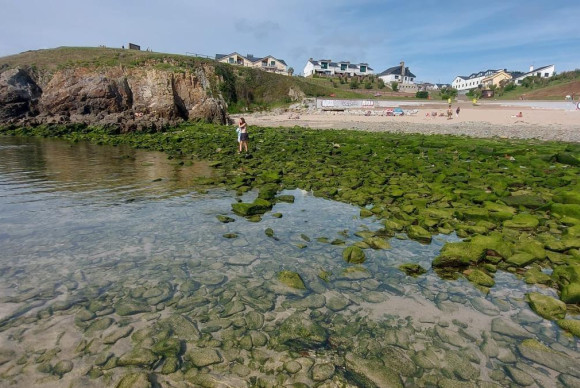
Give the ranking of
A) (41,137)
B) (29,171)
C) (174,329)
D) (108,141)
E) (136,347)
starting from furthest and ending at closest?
(41,137) < (108,141) < (29,171) < (174,329) < (136,347)

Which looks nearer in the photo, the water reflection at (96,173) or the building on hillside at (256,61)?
the water reflection at (96,173)

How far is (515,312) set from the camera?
18.9 feet

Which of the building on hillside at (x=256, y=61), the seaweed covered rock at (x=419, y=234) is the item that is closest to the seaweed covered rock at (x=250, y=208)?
the seaweed covered rock at (x=419, y=234)

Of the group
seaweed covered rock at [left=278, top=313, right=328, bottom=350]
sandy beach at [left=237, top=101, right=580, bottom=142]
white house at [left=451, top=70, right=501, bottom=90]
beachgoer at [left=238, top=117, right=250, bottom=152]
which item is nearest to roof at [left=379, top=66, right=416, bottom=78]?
white house at [left=451, top=70, right=501, bottom=90]

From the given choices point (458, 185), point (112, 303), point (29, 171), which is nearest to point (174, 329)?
point (112, 303)

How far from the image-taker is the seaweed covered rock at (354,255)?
760 cm

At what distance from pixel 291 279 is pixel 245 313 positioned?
1.32m

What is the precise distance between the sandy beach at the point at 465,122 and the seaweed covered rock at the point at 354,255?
30.2 m

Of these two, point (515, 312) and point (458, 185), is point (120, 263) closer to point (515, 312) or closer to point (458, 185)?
point (515, 312)

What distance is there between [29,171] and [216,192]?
12313mm

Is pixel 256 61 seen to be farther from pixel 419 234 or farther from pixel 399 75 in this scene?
pixel 419 234

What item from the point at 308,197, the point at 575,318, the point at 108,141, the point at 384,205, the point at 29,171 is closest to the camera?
the point at 575,318

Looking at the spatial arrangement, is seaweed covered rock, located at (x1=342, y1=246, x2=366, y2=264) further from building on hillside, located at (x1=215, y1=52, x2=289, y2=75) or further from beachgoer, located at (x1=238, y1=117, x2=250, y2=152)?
building on hillside, located at (x1=215, y1=52, x2=289, y2=75)

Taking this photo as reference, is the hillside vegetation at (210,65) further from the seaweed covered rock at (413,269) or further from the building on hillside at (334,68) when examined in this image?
the seaweed covered rock at (413,269)
